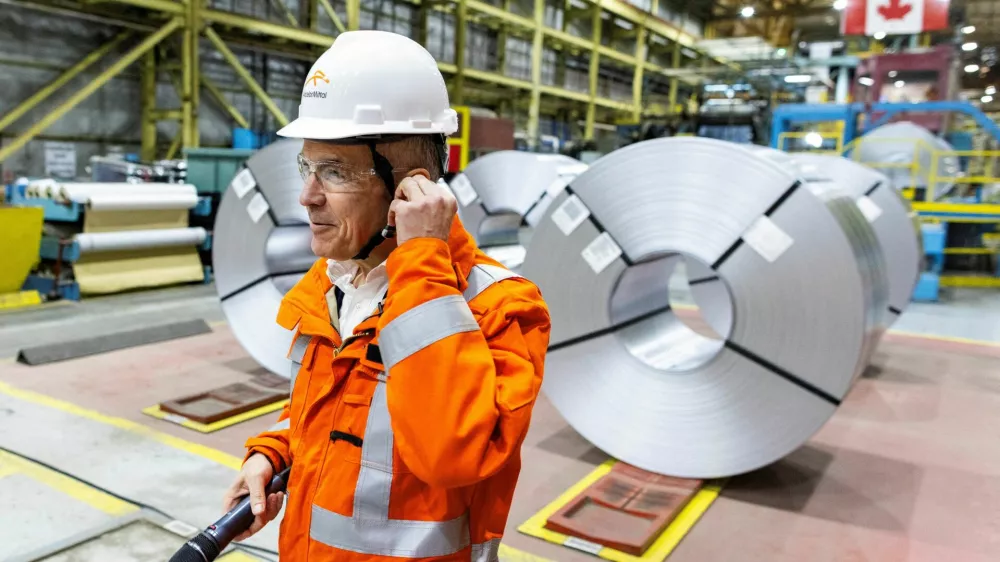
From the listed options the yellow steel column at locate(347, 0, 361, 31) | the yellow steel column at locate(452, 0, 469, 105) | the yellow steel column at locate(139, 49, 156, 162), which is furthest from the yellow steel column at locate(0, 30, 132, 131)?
the yellow steel column at locate(452, 0, 469, 105)

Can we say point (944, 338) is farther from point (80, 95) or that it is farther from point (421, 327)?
point (80, 95)

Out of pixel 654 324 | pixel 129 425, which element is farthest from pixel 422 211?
pixel 129 425

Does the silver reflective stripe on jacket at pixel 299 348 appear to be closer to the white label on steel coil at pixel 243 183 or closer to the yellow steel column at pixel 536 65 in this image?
the white label on steel coil at pixel 243 183

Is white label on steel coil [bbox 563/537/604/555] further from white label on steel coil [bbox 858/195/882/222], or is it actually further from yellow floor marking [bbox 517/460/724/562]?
white label on steel coil [bbox 858/195/882/222]

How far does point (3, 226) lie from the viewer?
5.86 meters

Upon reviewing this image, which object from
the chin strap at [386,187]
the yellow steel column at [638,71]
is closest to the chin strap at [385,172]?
the chin strap at [386,187]

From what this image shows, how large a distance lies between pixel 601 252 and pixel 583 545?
47.9 inches

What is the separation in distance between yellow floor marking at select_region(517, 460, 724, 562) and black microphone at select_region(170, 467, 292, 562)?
150 cm

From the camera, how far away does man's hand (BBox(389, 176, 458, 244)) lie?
1121mm

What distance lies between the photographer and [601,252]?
10.7ft

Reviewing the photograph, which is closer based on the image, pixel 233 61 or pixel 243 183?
pixel 243 183

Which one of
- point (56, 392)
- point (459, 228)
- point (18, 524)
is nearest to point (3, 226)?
point (56, 392)

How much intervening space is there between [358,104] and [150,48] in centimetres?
935

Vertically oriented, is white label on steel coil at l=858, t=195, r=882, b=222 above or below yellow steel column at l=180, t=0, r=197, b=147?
below
